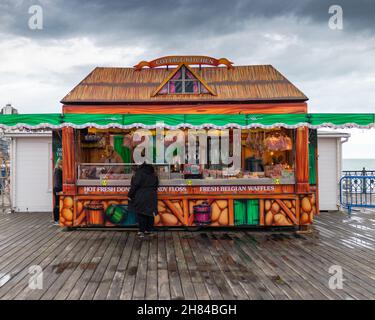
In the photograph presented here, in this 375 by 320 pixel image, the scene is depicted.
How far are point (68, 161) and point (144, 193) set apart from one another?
2.22 metres

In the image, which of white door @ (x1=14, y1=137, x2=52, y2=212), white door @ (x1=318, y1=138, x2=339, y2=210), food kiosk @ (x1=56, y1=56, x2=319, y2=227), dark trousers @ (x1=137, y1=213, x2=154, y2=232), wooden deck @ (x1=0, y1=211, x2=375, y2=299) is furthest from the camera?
white door @ (x1=14, y1=137, x2=52, y2=212)

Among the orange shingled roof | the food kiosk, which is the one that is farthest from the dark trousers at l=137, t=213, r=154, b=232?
the orange shingled roof

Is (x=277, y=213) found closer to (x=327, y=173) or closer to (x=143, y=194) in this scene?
(x=143, y=194)

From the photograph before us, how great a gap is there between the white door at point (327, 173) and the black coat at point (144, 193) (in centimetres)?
647

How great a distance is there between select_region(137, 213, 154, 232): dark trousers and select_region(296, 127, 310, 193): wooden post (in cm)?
364

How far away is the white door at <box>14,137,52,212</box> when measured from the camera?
10.0 meters

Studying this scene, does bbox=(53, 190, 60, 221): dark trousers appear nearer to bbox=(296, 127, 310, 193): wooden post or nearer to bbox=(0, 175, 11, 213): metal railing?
bbox=(0, 175, 11, 213): metal railing

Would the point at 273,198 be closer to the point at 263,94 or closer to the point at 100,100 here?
the point at 263,94

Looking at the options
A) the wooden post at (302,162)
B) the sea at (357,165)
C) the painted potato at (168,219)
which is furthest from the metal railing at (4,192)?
the sea at (357,165)

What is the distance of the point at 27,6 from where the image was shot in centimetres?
627

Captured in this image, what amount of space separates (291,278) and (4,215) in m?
9.37

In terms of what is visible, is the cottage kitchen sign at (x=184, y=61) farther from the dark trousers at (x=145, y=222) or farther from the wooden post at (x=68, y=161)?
the dark trousers at (x=145, y=222)

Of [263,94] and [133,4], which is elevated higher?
[133,4]

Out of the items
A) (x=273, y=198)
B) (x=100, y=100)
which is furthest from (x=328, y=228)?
(x=100, y=100)
